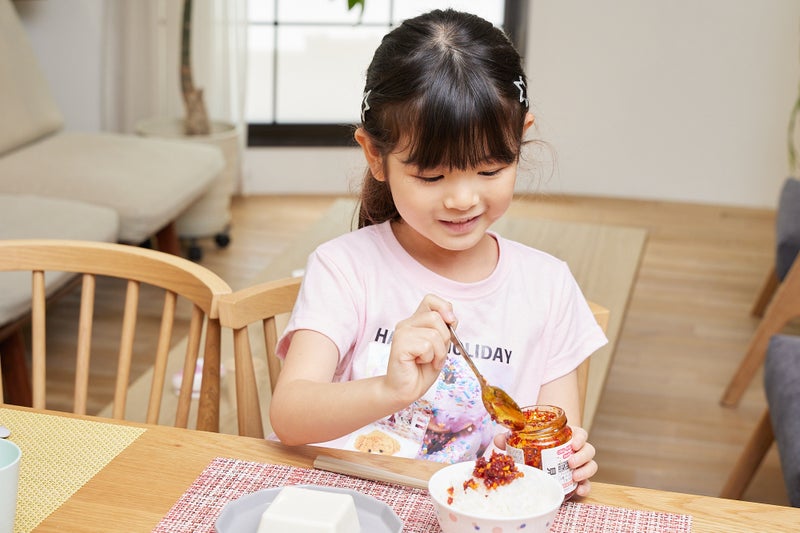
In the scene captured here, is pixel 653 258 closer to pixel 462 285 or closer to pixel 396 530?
pixel 462 285

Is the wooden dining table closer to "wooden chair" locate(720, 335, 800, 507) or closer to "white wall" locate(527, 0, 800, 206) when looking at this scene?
"wooden chair" locate(720, 335, 800, 507)

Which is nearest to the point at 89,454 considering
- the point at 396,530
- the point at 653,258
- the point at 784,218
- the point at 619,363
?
the point at 396,530

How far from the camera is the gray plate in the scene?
2.83 ft

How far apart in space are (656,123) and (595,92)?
29 cm

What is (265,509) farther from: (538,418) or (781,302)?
(781,302)

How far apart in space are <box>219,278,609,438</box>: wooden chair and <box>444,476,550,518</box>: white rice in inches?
16.3

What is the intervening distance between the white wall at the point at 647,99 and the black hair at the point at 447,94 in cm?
330

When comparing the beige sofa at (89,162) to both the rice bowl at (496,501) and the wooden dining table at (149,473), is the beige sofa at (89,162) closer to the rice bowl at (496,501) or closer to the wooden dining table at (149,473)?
the wooden dining table at (149,473)

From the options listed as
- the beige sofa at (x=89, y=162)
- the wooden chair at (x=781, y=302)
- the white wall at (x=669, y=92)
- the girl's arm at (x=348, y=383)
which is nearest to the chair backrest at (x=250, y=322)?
the girl's arm at (x=348, y=383)

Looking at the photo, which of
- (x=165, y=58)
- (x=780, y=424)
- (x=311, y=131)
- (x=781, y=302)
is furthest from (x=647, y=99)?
(x=780, y=424)

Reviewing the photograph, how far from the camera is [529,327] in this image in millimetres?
1228

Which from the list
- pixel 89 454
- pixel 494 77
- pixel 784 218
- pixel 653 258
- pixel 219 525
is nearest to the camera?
pixel 219 525

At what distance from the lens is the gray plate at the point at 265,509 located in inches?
34.0

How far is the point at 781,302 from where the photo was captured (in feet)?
8.80
